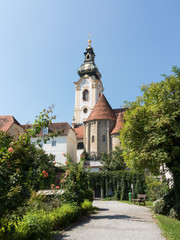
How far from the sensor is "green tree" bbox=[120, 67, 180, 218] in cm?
1377

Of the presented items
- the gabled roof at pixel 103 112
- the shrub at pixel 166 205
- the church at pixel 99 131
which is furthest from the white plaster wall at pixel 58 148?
the shrub at pixel 166 205

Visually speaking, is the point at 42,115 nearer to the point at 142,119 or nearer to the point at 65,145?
the point at 142,119

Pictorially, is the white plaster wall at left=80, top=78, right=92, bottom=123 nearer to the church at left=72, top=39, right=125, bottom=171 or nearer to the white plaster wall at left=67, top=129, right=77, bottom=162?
the church at left=72, top=39, right=125, bottom=171

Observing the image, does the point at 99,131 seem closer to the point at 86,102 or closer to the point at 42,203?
the point at 86,102

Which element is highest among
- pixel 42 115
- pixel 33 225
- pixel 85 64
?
pixel 85 64

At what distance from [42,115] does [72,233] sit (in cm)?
504

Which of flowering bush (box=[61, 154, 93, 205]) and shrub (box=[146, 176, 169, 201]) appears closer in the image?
flowering bush (box=[61, 154, 93, 205])

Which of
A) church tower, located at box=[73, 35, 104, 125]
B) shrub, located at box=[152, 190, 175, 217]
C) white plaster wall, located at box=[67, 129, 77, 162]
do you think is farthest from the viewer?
church tower, located at box=[73, 35, 104, 125]

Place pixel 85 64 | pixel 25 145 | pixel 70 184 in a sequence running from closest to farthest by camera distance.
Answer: pixel 25 145, pixel 70 184, pixel 85 64

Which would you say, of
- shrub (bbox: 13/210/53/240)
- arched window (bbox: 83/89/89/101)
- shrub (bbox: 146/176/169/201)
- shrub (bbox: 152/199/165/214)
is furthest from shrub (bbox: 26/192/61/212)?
arched window (bbox: 83/89/89/101)

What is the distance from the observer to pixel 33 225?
6867 mm

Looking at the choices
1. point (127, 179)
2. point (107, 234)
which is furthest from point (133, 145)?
point (127, 179)

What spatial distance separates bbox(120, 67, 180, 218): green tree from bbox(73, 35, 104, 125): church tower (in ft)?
156

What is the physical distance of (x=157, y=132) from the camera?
1420cm
